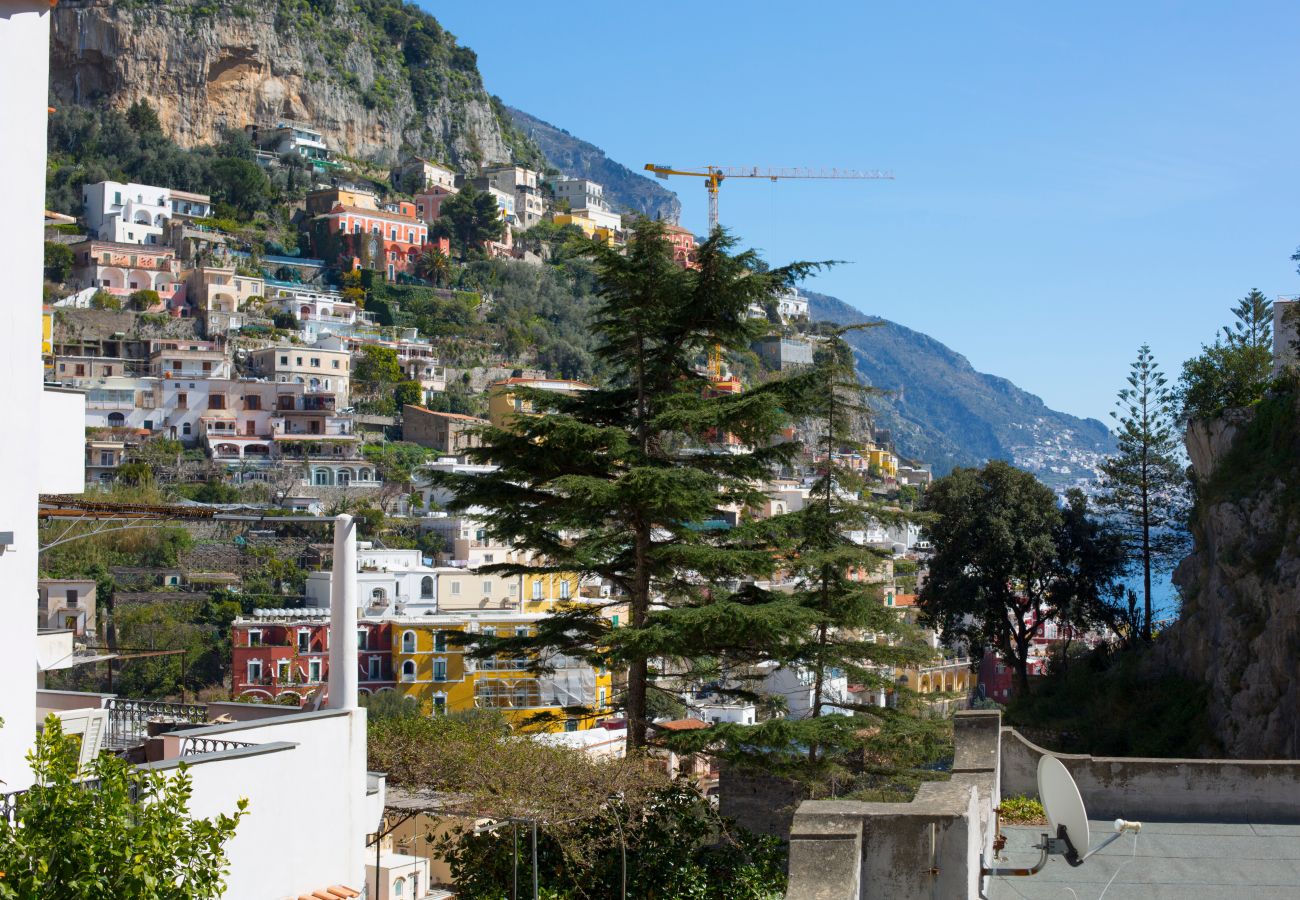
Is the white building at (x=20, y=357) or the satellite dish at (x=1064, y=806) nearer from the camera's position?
the satellite dish at (x=1064, y=806)

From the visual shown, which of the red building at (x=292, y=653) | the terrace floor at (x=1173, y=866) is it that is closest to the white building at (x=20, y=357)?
the terrace floor at (x=1173, y=866)

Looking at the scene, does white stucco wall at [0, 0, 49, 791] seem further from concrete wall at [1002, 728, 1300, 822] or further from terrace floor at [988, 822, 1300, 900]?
concrete wall at [1002, 728, 1300, 822]

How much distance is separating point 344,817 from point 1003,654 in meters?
34.7

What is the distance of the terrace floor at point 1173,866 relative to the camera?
7113mm

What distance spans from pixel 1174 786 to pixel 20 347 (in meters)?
7.20

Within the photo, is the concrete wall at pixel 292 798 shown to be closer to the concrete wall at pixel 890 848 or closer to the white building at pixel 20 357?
the white building at pixel 20 357

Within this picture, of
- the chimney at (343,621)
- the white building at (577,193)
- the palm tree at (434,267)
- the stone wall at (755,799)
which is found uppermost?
the white building at (577,193)

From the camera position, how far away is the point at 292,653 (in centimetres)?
5684

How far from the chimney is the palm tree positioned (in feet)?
386

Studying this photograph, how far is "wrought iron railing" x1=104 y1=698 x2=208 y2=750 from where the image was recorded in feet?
31.6

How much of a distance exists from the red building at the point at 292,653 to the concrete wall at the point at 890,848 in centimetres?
5178

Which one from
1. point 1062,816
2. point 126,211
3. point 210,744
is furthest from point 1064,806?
point 126,211

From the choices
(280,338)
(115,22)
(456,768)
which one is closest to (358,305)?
(280,338)

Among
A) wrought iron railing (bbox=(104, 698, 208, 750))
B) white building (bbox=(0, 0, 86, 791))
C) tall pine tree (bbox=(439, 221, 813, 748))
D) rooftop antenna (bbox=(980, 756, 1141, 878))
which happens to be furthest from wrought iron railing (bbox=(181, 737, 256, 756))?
tall pine tree (bbox=(439, 221, 813, 748))
